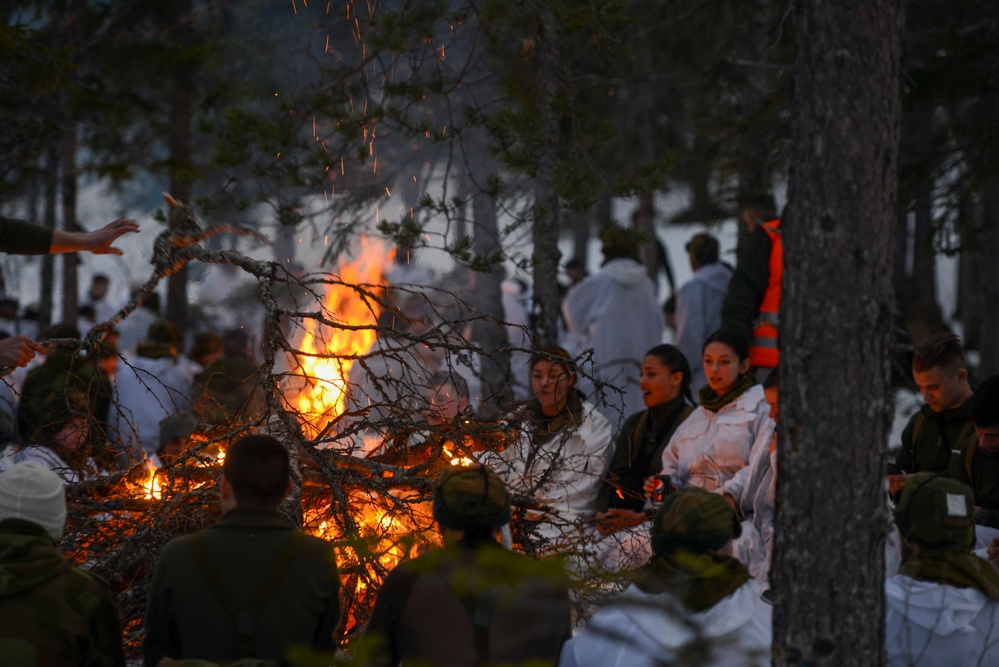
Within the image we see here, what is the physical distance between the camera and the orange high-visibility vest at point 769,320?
308 inches

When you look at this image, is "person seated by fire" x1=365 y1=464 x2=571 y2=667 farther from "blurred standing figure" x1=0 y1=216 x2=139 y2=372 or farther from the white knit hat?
"blurred standing figure" x1=0 y1=216 x2=139 y2=372

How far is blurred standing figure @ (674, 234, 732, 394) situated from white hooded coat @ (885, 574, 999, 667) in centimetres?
566

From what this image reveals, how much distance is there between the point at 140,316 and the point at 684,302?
305 inches

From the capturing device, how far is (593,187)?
7.45 metres

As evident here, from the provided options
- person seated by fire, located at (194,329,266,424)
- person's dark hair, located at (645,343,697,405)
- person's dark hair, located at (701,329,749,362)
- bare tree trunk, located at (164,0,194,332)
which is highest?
bare tree trunk, located at (164,0,194,332)

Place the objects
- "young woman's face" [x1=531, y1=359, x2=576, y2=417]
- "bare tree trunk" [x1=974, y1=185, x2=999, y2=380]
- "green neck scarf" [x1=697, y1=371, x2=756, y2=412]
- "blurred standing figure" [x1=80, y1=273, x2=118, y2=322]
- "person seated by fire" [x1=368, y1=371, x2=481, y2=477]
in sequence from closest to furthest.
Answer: "person seated by fire" [x1=368, y1=371, x2=481, y2=477] < "young woman's face" [x1=531, y1=359, x2=576, y2=417] < "green neck scarf" [x1=697, y1=371, x2=756, y2=412] < "bare tree trunk" [x1=974, y1=185, x2=999, y2=380] < "blurred standing figure" [x1=80, y1=273, x2=118, y2=322]

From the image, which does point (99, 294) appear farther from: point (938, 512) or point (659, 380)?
point (938, 512)

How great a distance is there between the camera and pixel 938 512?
3770 millimetres

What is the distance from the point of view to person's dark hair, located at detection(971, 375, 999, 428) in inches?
190

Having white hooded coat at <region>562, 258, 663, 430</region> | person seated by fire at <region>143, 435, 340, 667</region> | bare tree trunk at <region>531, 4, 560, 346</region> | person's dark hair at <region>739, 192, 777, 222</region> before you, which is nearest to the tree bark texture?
person's dark hair at <region>739, 192, 777, 222</region>

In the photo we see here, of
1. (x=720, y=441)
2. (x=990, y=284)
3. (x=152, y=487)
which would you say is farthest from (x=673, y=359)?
(x=990, y=284)

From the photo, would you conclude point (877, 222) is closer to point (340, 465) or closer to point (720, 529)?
point (720, 529)

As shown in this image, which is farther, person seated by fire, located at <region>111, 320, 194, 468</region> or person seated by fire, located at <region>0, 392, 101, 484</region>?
person seated by fire, located at <region>111, 320, 194, 468</region>

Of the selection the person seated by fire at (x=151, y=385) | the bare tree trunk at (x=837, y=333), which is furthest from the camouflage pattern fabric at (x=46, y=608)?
the person seated by fire at (x=151, y=385)
